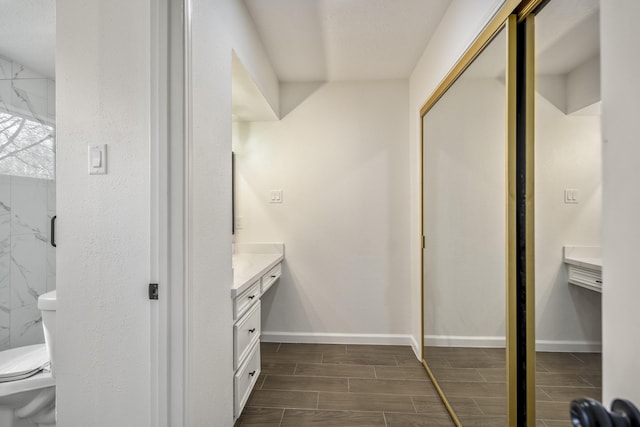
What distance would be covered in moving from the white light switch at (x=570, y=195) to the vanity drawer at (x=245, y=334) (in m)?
1.54

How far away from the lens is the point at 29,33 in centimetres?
196

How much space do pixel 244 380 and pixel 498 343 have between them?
1.37 metres

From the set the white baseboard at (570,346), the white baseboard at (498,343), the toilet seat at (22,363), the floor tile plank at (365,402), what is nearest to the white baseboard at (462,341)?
the white baseboard at (498,343)

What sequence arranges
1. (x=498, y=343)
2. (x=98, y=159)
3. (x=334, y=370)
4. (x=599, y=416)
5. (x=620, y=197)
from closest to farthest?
(x=599, y=416)
(x=620, y=197)
(x=98, y=159)
(x=498, y=343)
(x=334, y=370)

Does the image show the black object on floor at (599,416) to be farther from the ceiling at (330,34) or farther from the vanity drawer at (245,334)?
the vanity drawer at (245,334)

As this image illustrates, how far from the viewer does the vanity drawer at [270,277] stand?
2.41 m

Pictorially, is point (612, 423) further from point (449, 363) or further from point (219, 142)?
point (449, 363)

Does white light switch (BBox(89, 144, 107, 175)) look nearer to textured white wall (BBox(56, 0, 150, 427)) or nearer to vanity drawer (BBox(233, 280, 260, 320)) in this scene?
textured white wall (BBox(56, 0, 150, 427))

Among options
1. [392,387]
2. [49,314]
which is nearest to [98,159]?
[49,314]

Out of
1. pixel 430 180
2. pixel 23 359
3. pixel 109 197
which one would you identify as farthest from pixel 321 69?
pixel 23 359

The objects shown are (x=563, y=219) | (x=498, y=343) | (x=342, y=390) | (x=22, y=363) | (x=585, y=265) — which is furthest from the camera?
(x=342, y=390)

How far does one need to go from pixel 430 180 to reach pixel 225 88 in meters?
1.58

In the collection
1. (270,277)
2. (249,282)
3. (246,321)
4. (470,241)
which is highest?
(470,241)

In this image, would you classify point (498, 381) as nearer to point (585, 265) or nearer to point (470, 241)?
point (470, 241)
